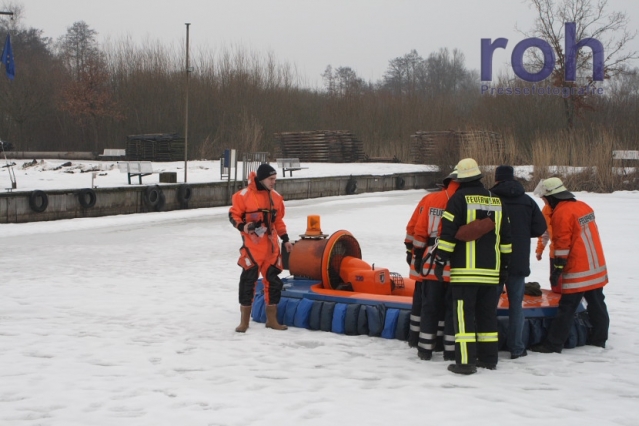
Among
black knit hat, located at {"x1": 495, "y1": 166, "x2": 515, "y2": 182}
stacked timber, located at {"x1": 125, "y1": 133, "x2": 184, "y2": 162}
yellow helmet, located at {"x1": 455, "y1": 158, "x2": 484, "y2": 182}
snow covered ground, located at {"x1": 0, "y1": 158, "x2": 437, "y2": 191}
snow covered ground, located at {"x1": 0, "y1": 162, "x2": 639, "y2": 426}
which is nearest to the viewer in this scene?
snow covered ground, located at {"x1": 0, "y1": 162, "x2": 639, "y2": 426}

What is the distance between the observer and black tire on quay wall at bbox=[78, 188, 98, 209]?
17.7 m

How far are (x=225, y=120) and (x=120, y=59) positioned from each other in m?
7.14

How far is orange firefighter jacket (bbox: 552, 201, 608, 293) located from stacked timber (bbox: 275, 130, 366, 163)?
30124 mm

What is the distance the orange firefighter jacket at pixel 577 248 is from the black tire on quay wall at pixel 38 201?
1290 cm

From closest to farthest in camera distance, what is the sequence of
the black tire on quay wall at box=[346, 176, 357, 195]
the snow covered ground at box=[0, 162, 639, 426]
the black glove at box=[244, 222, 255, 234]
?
1. the snow covered ground at box=[0, 162, 639, 426]
2. the black glove at box=[244, 222, 255, 234]
3. the black tire on quay wall at box=[346, 176, 357, 195]

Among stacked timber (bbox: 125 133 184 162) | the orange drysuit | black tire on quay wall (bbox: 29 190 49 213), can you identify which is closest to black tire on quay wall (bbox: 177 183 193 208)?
black tire on quay wall (bbox: 29 190 49 213)

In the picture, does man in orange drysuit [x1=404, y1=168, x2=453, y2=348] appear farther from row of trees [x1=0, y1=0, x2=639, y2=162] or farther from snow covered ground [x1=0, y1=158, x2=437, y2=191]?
row of trees [x1=0, y1=0, x2=639, y2=162]

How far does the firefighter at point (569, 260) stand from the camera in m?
6.32

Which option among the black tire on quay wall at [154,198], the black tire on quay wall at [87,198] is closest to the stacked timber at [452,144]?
the black tire on quay wall at [154,198]

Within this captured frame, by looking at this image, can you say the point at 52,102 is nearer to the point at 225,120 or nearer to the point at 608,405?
the point at 225,120

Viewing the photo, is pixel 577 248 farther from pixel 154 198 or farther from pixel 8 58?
pixel 8 58

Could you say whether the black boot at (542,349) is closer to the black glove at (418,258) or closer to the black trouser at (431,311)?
the black trouser at (431,311)

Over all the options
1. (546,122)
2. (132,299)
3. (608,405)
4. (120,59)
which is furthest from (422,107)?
(608,405)

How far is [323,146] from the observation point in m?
36.7
